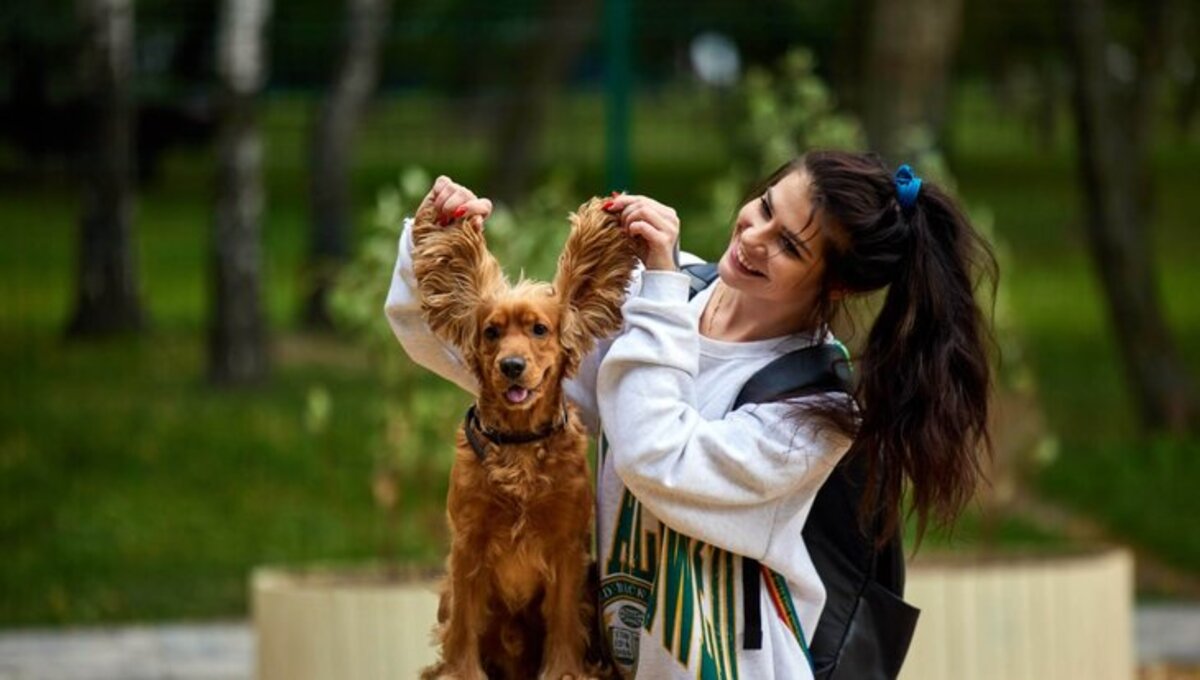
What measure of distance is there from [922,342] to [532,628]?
762 millimetres

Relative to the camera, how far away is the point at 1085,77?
11859 mm

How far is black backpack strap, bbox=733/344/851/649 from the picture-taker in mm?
3414

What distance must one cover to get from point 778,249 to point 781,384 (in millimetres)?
216

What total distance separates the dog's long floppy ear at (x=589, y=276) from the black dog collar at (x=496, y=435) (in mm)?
90

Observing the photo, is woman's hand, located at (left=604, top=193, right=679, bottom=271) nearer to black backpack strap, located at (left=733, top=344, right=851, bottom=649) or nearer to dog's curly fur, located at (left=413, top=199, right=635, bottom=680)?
dog's curly fur, located at (left=413, top=199, right=635, bottom=680)

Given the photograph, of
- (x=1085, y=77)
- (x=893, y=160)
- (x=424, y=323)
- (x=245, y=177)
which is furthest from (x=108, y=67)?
(x=424, y=323)

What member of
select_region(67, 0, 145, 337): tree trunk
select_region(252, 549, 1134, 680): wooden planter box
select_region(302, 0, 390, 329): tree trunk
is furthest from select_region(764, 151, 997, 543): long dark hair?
select_region(67, 0, 145, 337): tree trunk

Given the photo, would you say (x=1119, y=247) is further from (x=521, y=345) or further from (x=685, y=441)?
(x=521, y=345)

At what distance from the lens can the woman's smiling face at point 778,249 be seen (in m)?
3.40

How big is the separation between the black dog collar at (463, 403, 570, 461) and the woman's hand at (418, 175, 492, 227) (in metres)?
0.30

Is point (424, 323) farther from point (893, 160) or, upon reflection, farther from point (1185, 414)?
point (1185, 414)

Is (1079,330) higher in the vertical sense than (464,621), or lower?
higher

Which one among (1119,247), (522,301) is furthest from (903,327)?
(1119,247)

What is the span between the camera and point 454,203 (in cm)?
327
